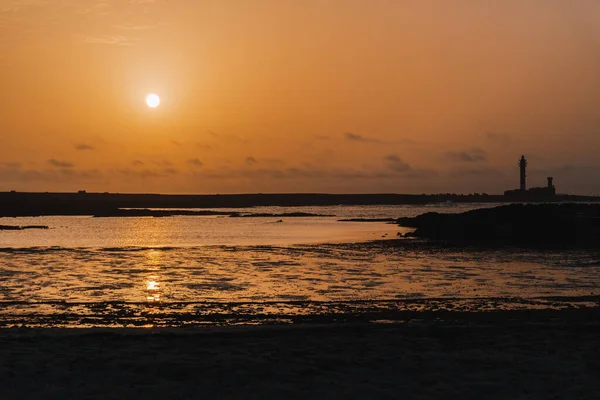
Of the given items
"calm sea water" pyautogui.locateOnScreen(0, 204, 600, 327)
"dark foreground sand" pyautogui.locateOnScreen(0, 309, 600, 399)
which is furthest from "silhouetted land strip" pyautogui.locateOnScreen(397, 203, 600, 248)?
"dark foreground sand" pyautogui.locateOnScreen(0, 309, 600, 399)

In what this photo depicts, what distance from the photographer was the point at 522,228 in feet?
179

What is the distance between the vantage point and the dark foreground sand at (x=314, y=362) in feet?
38.2

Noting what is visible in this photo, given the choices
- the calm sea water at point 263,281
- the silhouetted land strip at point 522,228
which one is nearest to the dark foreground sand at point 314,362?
the calm sea water at point 263,281

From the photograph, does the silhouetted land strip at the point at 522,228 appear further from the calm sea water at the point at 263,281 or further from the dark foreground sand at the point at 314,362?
the dark foreground sand at the point at 314,362

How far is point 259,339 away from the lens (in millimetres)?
15547

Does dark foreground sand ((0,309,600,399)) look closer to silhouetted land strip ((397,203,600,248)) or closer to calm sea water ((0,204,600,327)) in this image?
calm sea water ((0,204,600,327))

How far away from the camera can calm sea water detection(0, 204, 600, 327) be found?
65.7 feet

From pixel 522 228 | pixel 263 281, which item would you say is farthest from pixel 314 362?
pixel 522 228

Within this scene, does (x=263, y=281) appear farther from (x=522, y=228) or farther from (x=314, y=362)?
(x=522, y=228)

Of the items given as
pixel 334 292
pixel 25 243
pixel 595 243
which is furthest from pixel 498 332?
pixel 25 243

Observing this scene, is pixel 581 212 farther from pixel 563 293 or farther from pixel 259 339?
pixel 259 339

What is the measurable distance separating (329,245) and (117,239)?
57.9 ft

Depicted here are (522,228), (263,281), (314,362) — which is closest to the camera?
(314,362)

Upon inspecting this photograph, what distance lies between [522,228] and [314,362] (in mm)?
44150
